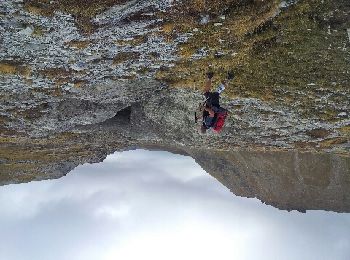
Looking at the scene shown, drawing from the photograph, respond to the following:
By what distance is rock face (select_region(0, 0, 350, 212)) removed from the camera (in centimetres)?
1209

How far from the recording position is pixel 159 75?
14.7 metres

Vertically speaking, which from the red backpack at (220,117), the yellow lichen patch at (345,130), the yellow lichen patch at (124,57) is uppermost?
the yellow lichen patch at (124,57)

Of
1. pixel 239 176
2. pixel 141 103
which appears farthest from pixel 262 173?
pixel 141 103

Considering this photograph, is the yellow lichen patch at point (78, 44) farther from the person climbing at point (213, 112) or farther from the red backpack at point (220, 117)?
the red backpack at point (220, 117)

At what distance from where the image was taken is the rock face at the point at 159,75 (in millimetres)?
12086

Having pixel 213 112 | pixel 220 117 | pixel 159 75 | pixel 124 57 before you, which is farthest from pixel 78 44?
pixel 220 117

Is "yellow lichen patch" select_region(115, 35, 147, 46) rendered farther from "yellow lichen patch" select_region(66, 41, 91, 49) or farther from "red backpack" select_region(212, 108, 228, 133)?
"red backpack" select_region(212, 108, 228, 133)

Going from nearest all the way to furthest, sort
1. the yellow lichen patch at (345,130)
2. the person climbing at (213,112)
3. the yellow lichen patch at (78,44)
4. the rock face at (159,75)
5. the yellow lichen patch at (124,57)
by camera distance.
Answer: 1. the rock face at (159,75)
2. the yellow lichen patch at (78,44)
3. the yellow lichen patch at (124,57)
4. the person climbing at (213,112)
5. the yellow lichen patch at (345,130)

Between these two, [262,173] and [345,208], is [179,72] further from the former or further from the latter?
[345,208]

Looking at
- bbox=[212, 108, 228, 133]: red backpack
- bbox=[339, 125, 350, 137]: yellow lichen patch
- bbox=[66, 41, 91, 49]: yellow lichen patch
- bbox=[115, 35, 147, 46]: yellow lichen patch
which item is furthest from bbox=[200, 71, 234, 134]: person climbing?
bbox=[339, 125, 350, 137]: yellow lichen patch

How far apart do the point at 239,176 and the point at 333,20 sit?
1758 centimetres

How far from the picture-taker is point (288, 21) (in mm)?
12484

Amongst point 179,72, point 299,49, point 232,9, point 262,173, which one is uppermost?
point 232,9

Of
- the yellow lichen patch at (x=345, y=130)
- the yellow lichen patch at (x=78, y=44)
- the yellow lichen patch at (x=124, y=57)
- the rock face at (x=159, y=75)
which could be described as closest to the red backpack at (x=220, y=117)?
the rock face at (x=159, y=75)
